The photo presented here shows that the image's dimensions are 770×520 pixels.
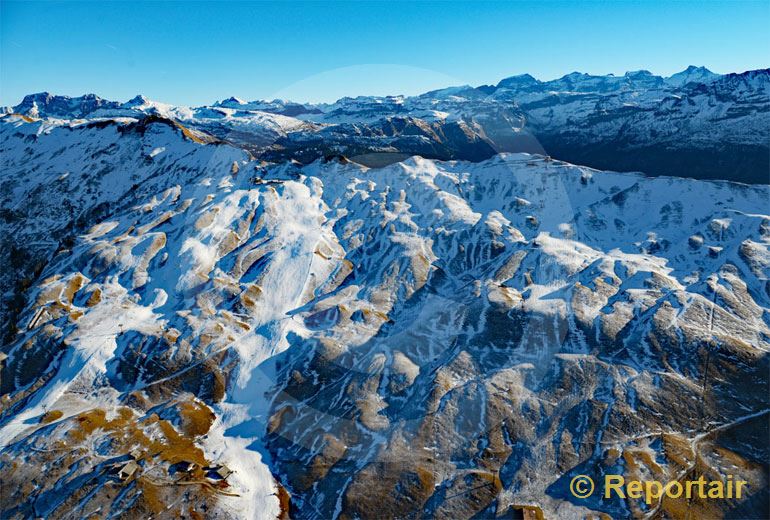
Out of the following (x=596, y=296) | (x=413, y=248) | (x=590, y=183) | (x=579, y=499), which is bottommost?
(x=579, y=499)

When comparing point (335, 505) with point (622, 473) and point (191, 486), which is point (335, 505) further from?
point (622, 473)

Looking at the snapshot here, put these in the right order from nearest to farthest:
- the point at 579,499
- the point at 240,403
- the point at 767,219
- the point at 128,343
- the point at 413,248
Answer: the point at 579,499, the point at 240,403, the point at 128,343, the point at 767,219, the point at 413,248

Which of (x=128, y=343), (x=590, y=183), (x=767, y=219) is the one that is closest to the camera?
(x=128, y=343)

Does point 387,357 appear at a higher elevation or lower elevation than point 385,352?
lower

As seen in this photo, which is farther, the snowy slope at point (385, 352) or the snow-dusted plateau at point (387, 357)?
the snowy slope at point (385, 352)

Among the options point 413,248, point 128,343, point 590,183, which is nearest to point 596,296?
point 413,248

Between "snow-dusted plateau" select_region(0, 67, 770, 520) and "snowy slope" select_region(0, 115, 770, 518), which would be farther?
Result: "snowy slope" select_region(0, 115, 770, 518)

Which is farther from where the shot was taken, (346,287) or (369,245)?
(369,245)

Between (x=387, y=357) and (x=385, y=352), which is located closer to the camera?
(x=387, y=357)
